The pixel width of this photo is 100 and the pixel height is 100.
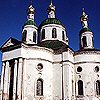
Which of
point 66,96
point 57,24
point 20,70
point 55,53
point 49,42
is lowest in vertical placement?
point 66,96

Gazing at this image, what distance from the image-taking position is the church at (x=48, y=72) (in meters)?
24.0

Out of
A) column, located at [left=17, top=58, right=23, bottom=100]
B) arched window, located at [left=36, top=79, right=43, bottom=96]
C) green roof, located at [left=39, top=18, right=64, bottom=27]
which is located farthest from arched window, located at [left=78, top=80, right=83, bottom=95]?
green roof, located at [left=39, top=18, right=64, bottom=27]

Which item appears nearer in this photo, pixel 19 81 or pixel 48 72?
pixel 19 81

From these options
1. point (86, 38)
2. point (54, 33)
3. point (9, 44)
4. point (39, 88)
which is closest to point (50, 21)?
point (54, 33)

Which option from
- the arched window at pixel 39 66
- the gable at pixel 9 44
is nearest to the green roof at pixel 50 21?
the gable at pixel 9 44

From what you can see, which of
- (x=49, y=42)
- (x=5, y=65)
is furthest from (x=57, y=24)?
(x=5, y=65)

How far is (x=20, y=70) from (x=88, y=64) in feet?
27.7

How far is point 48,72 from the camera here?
25328mm

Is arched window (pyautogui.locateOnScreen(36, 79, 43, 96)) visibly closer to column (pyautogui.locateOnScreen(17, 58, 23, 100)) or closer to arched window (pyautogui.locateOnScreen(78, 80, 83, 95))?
column (pyautogui.locateOnScreen(17, 58, 23, 100))

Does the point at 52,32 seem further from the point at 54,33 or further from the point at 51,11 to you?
the point at 51,11

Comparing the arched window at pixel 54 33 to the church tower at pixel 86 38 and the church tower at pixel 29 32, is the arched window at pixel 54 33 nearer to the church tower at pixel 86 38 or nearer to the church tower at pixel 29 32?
the church tower at pixel 29 32

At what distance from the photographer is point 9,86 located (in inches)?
977

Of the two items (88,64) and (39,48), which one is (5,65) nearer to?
(39,48)

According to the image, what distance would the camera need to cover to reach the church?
24.0m
